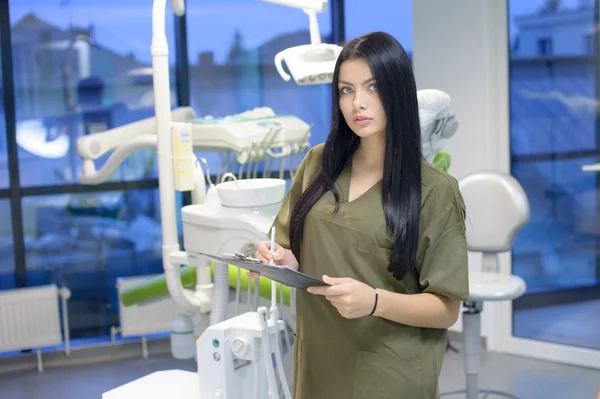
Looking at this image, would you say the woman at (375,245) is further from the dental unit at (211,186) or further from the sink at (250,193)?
the sink at (250,193)

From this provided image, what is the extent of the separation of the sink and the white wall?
5.51 ft

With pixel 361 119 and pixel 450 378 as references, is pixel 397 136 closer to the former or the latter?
pixel 361 119

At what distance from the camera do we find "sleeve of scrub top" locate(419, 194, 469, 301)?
1.38m

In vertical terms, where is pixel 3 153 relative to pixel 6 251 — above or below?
above

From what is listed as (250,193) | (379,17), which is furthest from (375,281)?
(379,17)

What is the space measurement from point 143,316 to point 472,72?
2.10 metres

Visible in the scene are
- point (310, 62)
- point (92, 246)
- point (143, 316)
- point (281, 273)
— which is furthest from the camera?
point (92, 246)

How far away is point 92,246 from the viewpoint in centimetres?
441

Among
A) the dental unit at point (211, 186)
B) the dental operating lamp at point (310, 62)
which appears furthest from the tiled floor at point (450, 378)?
the dental operating lamp at point (310, 62)

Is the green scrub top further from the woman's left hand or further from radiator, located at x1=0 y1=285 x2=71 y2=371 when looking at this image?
radiator, located at x1=0 y1=285 x2=71 y2=371

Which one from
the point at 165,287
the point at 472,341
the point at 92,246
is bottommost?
the point at 472,341

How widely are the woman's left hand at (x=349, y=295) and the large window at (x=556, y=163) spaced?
2.73m

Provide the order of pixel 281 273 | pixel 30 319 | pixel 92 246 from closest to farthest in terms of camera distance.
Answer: pixel 281 273, pixel 30 319, pixel 92 246

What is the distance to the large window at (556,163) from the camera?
3.72m
